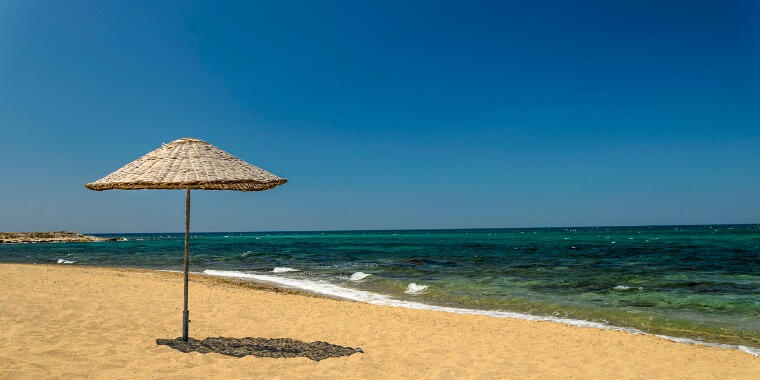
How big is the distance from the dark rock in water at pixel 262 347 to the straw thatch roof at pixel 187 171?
247cm

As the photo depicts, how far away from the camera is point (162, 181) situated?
5.97m

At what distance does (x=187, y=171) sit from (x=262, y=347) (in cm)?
306

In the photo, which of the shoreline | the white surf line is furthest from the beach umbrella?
the white surf line

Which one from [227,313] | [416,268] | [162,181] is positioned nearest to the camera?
[162,181]

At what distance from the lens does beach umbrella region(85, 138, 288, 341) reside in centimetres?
609

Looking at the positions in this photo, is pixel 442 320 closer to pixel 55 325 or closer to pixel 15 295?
pixel 55 325

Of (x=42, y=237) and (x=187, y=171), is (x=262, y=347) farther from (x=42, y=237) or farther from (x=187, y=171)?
(x=42, y=237)

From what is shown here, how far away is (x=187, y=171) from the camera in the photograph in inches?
246

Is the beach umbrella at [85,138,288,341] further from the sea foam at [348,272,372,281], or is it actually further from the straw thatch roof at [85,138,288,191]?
the sea foam at [348,272,372,281]

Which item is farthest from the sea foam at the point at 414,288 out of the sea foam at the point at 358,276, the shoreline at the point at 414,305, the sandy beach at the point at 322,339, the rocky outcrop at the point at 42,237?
the rocky outcrop at the point at 42,237

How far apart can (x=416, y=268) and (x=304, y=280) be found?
757cm

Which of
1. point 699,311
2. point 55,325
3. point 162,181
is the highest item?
point 162,181

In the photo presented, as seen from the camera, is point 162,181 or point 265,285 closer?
point 162,181

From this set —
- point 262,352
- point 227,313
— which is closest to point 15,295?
point 227,313
